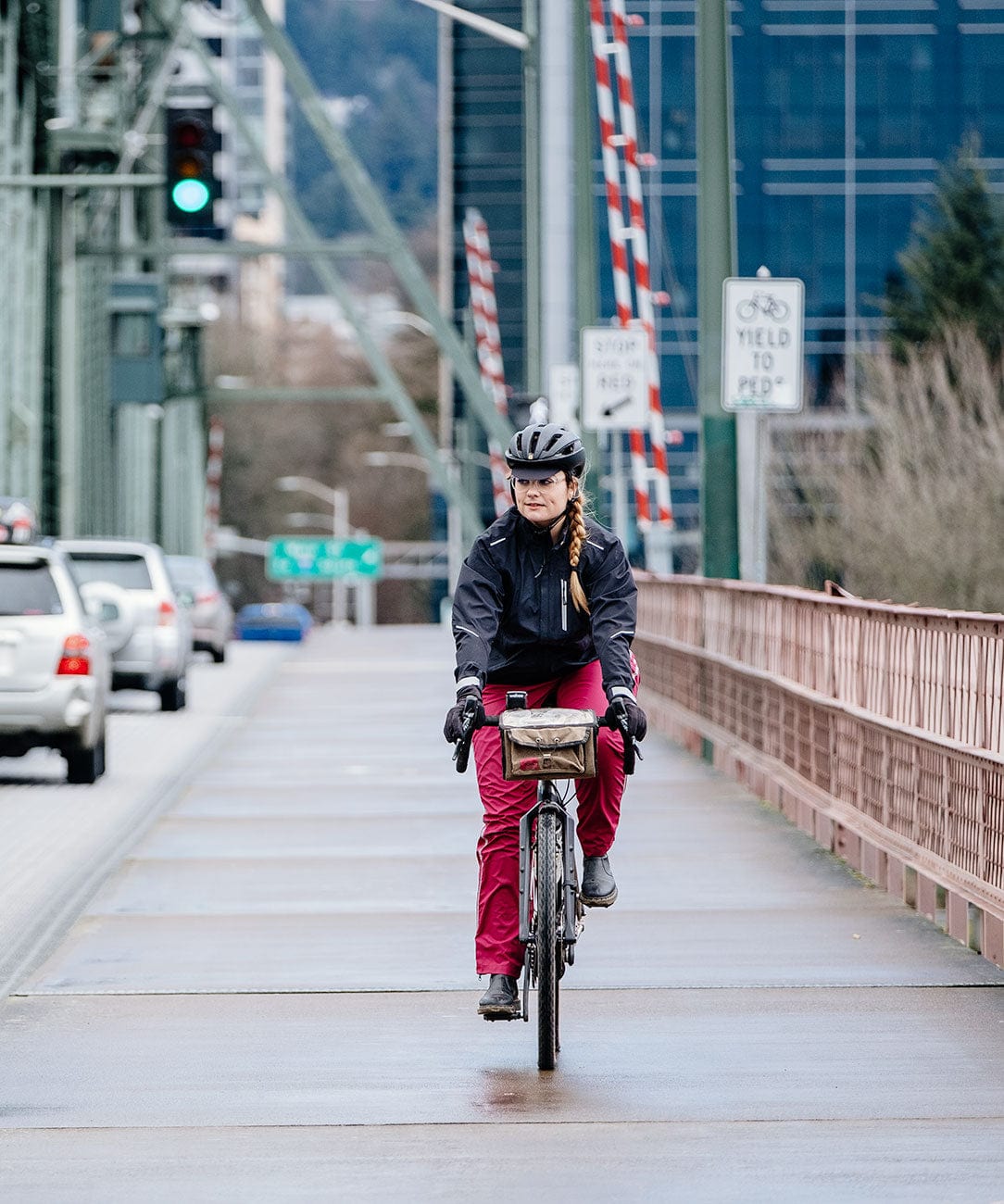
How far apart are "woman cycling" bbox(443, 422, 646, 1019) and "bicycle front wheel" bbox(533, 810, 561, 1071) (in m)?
0.14

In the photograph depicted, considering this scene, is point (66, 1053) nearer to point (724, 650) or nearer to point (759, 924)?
point (759, 924)

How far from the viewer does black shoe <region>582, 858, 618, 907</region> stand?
27.0 ft

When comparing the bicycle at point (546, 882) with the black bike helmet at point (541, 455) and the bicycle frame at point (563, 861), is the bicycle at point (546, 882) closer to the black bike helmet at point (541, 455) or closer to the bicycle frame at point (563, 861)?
the bicycle frame at point (563, 861)

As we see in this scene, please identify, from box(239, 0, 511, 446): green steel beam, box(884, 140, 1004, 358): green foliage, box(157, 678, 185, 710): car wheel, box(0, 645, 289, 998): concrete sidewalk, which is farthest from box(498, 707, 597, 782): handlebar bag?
box(884, 140, 1004, 358): green foliage

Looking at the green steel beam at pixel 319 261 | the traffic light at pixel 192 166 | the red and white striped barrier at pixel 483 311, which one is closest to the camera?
the traffic light at pixel 192 166

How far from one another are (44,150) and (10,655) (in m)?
15.9

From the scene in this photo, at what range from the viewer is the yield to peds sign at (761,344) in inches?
656

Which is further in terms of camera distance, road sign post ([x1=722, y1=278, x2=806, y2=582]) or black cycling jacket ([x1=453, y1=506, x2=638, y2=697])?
road sign post ([x1=722, y1=278, x2=806, y2=582])

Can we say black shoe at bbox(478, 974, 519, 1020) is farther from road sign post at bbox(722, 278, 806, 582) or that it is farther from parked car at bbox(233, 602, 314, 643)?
parked car at bbox(233, 602, 314, 643)

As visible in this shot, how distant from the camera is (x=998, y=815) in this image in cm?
966

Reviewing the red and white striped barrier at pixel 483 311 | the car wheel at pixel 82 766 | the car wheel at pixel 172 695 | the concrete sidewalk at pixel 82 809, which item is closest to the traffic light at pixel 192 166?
the concrete sidewalk at pixel 82 809

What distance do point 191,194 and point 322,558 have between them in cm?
8003

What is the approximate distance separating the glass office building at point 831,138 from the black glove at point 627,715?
55.9 m

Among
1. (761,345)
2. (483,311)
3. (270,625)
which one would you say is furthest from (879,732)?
(270,625)
